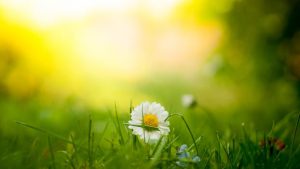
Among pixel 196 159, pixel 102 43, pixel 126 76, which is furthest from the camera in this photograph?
pixel 126 76

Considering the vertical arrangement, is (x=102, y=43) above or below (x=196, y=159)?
above

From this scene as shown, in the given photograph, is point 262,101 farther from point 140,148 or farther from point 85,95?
point 140,148

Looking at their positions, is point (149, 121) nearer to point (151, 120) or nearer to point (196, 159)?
point (151, 120)

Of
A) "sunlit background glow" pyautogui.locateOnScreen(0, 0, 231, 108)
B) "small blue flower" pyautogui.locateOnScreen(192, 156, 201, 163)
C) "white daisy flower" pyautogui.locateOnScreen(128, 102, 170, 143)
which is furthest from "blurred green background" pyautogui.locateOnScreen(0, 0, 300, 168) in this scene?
"small blue flower" pyautogui.locateOnScreen(192, 156, 201, 163)

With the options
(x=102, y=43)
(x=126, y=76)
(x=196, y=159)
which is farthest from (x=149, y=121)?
(x=126, y=76)

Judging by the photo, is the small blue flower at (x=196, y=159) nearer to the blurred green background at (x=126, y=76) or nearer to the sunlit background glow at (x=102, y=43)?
the blurred green background at (x=126, y=76)

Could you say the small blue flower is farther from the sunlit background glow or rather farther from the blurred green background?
the sunlit background glow
